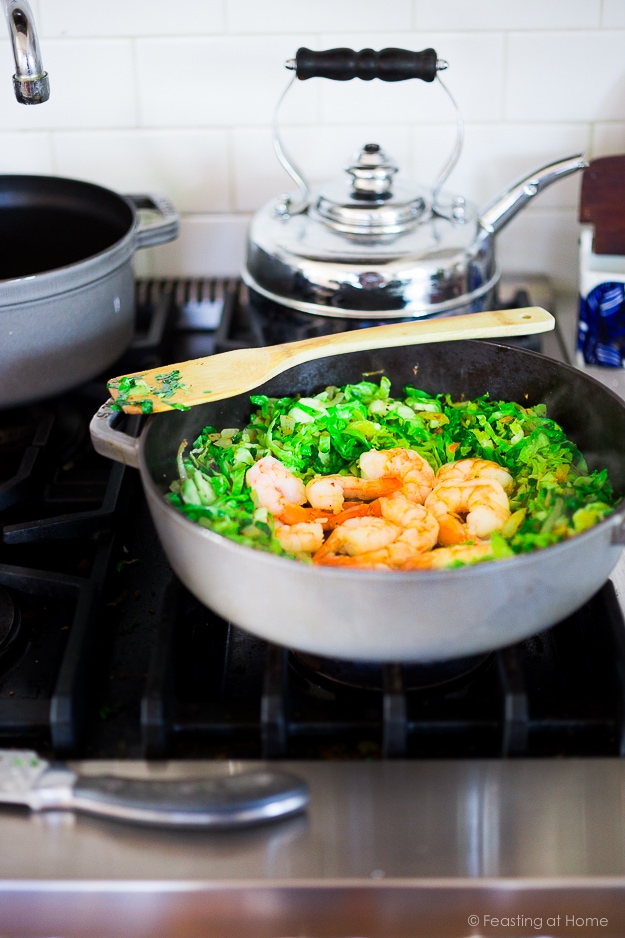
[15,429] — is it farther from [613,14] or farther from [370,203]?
[613,14]

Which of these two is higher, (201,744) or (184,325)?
(184,325)

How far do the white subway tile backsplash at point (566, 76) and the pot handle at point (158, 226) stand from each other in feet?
1.81

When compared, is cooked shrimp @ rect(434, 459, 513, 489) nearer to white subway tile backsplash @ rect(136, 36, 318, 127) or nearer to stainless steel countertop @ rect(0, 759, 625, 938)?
stainless steel countertop @ rect(0, 759, 625, 938)

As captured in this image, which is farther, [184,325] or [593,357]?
[184,325]

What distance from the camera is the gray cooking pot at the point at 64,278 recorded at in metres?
1.01

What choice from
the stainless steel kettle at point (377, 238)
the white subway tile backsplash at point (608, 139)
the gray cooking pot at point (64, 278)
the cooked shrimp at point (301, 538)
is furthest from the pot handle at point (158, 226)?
the white subway tile backsplash at point (608, 139)

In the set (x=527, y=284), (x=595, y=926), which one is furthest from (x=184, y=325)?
(x=595, y=926)

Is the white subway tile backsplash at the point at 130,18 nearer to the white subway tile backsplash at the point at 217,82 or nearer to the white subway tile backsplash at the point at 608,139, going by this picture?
the white subway tile backsplash at the point at 217,82

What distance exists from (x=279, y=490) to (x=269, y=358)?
0.53 ft

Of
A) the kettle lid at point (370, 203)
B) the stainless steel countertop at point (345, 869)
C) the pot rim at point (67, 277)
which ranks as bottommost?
the stainless steel countertop at point (345, 869)

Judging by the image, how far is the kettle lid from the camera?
1.17 meters

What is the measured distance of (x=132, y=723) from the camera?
79cm

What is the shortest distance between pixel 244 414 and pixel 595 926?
0.62 meters

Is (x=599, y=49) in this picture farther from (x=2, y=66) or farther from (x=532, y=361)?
(x=2, y=66)
